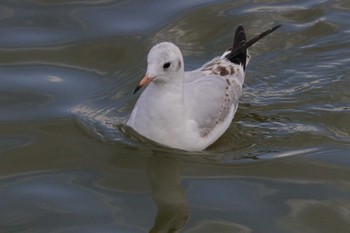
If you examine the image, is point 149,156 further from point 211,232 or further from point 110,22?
point 110,22

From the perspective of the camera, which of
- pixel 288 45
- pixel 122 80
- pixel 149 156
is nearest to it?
pixel 149 156

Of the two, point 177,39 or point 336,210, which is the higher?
point 177,39

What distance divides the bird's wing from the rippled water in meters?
0.19

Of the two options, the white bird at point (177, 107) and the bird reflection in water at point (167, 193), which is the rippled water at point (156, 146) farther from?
the white bird at point (177, 107)

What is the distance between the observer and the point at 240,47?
359 inches

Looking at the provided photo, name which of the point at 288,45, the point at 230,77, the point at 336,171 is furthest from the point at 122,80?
the point at 336,171

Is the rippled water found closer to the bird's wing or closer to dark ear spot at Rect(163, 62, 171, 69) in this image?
the bird's wing

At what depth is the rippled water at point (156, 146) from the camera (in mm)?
7078

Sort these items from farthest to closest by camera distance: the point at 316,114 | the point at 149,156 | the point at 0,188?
1. the point at 316,114
2. the point at 149,156
3. the point at 0,188

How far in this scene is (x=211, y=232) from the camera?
6871mm

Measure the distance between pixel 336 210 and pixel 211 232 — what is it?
945 millimetres

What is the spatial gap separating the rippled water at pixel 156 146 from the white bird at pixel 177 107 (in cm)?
12

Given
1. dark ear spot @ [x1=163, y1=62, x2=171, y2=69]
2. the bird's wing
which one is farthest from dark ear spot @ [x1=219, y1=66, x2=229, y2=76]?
dark ear spot @ [x1=163, y1=62, x2=171, y2=69]

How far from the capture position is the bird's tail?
9.09 meters
